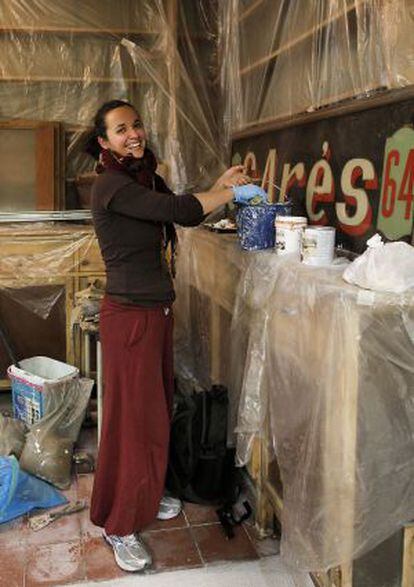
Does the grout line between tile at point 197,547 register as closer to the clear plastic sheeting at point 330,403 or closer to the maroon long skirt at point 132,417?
the maroon long skirt at point 132,417

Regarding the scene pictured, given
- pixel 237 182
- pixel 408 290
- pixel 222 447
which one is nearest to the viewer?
pixel 408 290

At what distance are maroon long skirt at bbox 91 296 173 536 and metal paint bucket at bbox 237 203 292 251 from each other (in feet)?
1.09

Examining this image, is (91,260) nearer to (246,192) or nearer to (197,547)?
(246,192)

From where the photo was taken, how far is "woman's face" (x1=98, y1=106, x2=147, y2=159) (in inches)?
71.4

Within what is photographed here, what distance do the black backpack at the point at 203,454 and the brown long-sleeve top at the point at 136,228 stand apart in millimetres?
474

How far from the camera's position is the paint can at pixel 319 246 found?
5.34 ft

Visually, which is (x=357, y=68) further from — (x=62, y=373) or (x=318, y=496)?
(x=62, y=373)

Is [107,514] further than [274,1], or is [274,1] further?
[274,1]

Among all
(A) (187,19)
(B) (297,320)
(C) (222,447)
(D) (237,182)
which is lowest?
(C) (222,447)

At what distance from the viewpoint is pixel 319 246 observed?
1.63 meters

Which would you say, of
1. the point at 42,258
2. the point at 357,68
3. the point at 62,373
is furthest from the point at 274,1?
the point at 62,373

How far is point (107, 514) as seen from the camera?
2.02m

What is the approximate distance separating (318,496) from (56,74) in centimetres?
246

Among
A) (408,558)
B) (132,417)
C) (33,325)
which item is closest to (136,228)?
(132,417)
